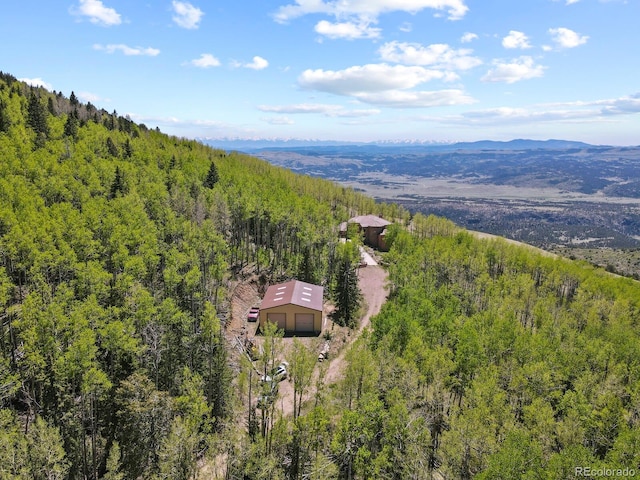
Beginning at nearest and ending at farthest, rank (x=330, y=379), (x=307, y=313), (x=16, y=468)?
(x=16, y=468) → (x=330, y=379) → (x=307, y=313)

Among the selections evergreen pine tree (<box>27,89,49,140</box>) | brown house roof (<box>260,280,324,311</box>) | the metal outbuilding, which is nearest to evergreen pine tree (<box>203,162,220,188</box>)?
evergreen pine tree (<box>27,89,49,140</box>)

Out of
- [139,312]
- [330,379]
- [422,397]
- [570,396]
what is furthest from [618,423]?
[139,312]

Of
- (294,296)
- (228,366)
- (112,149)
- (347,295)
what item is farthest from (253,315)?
(112,149)

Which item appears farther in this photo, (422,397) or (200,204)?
(200,204)

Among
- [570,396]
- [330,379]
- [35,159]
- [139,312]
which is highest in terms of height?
[35,159]

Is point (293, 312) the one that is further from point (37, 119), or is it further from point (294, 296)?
point (37, 119)

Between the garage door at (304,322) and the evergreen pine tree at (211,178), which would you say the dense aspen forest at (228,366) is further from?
the evergreen pine tree at (211,178)

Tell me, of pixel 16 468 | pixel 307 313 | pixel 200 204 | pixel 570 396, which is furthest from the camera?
pixel 200 204

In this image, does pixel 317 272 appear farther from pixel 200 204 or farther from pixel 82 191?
pixel 82 191
